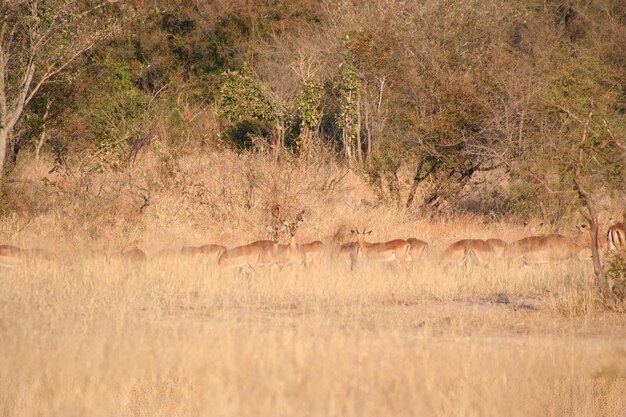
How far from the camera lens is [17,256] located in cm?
1159

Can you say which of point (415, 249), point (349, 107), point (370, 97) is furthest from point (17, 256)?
point (349, 107)

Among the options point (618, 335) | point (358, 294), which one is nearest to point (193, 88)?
point (358, 294)

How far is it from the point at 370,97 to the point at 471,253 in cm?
938

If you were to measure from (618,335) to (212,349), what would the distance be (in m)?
3.53

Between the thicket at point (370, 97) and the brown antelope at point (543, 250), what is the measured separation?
2.46 feet

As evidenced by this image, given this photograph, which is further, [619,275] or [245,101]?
[245,101]

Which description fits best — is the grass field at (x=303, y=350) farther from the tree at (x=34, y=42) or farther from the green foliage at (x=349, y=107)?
the green foliage at (x=349, y=107)

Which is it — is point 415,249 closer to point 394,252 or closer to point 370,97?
point 394,252

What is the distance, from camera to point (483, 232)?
16031 millimetres

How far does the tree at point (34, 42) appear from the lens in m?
14.5

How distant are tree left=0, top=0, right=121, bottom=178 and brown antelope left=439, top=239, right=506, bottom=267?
21.1 feet

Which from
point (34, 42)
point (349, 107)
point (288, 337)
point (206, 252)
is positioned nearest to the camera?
point (288, 337)

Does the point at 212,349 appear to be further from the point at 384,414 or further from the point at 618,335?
the point at 618,335

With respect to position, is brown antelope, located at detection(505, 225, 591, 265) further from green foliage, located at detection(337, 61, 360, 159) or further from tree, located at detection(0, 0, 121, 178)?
green foliage, located at detection(337, 61, 360, 159)
